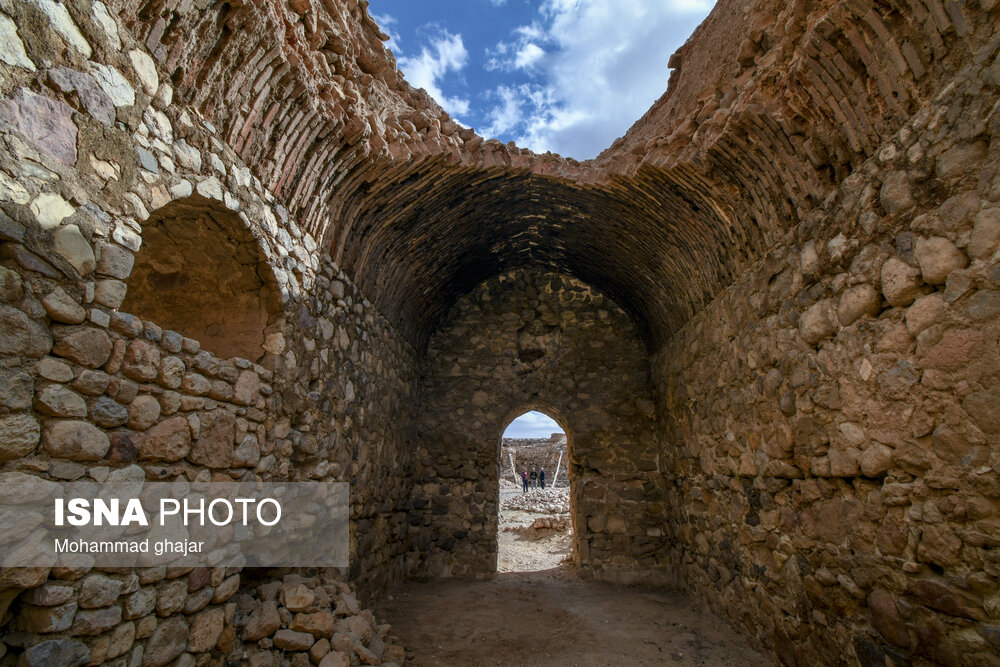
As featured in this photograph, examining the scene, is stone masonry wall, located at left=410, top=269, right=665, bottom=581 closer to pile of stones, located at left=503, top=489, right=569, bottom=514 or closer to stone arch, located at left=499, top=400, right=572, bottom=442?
stone arch, located at left=499, top=400, right=572, bottom=442

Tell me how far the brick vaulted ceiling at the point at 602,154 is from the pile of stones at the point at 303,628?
275cm

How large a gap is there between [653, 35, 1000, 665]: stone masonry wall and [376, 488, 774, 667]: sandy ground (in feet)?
1.81

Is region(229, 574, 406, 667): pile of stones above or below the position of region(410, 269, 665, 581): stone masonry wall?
below

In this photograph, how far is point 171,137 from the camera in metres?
2.74

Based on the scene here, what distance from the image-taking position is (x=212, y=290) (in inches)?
145

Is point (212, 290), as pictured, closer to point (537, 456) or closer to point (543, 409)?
point (543, 409)

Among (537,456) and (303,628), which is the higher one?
(537,456)

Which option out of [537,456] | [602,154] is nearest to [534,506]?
[537,456]

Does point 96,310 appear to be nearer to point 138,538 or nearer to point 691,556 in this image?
point 138,538

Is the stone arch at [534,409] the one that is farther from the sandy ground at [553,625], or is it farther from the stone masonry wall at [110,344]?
the stone masonry wall at [110,344]

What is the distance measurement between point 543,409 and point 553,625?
3.34 m

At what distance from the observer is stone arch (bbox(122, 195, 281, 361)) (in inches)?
135

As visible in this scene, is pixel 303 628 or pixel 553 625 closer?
pixel 303 628

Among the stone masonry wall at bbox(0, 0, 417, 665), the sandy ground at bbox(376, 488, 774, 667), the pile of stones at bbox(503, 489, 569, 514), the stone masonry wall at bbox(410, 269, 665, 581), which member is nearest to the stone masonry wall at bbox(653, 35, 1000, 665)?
the sandy ground at bbox(376, 488, 774, 667)
